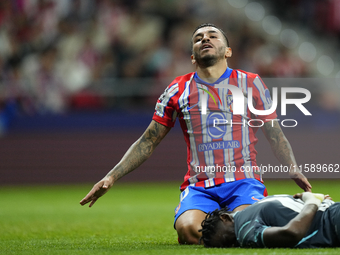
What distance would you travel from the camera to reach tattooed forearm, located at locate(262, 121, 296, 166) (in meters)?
4.90

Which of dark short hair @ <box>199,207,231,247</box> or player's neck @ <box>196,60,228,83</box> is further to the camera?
player's neck @ <box>196,60,228,83</box>

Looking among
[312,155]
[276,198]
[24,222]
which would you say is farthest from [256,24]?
[276,198]

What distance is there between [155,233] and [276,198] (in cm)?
211

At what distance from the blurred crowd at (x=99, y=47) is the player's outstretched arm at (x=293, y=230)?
28.3 feet

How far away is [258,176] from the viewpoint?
5.04m

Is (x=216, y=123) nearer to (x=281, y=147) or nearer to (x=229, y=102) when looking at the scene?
(x=229, y=102)

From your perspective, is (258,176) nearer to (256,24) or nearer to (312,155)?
(312,155)

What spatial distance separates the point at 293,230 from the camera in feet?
12.1

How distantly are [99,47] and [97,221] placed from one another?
7.29 m

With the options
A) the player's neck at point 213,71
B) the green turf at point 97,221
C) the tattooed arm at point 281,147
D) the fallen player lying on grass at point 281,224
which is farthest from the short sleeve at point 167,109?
the fallen player lying on grass at point 281,224

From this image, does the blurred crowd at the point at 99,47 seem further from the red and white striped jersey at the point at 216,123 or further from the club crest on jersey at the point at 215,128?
the club crest on jersey at the point at 215,128

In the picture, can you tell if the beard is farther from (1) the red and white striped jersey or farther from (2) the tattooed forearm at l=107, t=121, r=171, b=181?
(2) the tattooed forearm at l=107, t=121, r=171, b=181

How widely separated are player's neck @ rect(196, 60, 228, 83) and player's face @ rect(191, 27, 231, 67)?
48mm

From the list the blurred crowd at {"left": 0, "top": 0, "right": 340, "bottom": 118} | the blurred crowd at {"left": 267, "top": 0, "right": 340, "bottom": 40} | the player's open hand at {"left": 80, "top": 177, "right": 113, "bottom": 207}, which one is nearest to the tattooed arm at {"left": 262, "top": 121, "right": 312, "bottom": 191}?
the player's open hand at {"left": 80, "top": 177, "right": 113, "bottom": 207}
